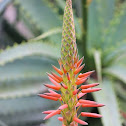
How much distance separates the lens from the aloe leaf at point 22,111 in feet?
3.20

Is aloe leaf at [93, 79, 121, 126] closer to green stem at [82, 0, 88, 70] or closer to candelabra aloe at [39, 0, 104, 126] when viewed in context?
green stem at [82, 0, 88, 70]

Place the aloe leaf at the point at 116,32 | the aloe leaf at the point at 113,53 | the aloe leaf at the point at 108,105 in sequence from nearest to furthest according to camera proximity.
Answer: the aloe leaf at the point at 108,105
the aloe leaf at the point at 113,53
the aloe leaf at the point at 116,32

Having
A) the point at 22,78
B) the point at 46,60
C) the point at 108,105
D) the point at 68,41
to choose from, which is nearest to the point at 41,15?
the point at 46,60

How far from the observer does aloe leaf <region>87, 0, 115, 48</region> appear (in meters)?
1.18

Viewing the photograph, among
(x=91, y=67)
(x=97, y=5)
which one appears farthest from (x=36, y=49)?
(x=97, y=5)

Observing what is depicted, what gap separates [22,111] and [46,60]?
0.24 m

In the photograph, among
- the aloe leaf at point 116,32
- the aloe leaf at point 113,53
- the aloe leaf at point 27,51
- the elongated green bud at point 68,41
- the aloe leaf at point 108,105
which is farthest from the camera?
the aloe leaf at point 116,32

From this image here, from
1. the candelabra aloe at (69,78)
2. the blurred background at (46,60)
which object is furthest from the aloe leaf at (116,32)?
the candelabra aloe at (69,78)

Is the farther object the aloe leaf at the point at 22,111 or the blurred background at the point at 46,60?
the aloe leaf at the point at 22,111

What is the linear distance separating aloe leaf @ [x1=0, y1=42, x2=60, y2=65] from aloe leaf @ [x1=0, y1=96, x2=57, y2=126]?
213mm

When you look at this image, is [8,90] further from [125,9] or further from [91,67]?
[125,9]

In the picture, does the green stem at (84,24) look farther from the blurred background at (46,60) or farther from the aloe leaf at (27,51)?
the aloe leaf at (27,51)

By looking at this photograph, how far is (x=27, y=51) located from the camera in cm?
88

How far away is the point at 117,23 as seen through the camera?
1149mm
